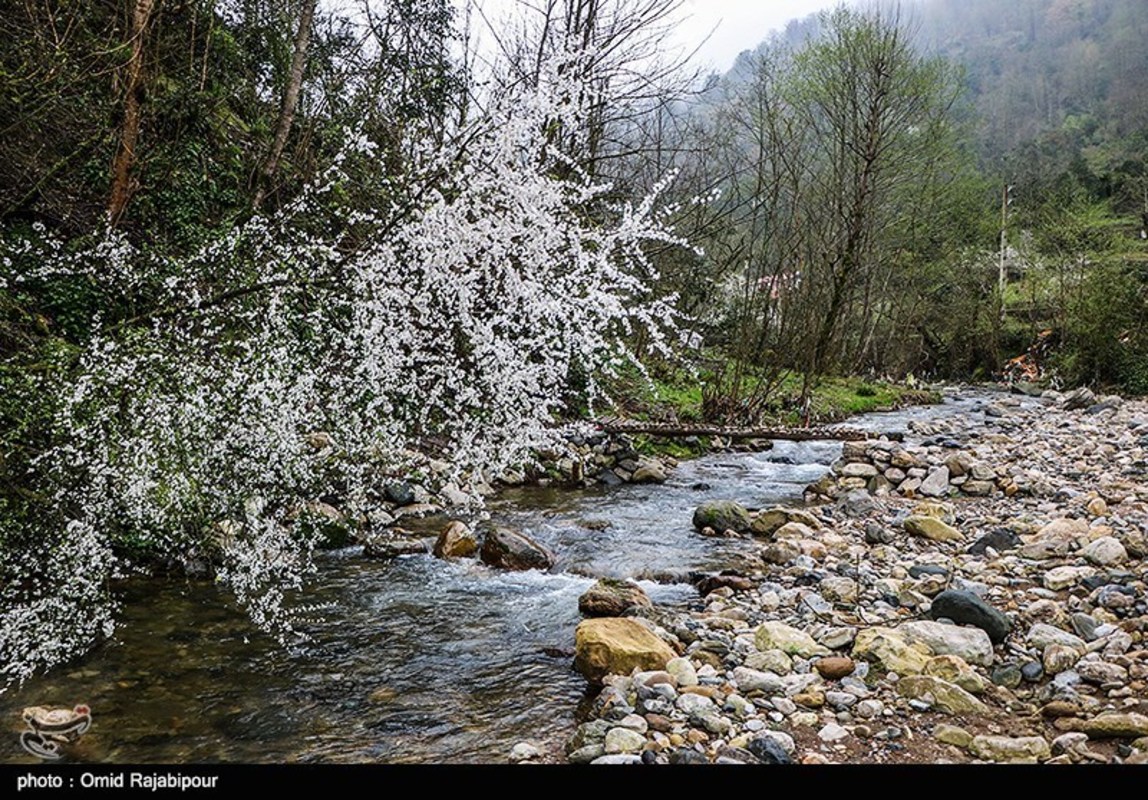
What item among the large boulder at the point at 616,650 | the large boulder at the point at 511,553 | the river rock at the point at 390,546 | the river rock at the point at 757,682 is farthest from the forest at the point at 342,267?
the river rock at the point at 757,682

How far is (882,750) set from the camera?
2.65 meters

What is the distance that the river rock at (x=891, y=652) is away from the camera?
10.5ft

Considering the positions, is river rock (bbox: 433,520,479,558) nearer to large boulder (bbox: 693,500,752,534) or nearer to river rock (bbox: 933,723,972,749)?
large boulder (bbox: 693,500,752,534)

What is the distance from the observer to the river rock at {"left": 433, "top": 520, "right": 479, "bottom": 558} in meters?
5.64

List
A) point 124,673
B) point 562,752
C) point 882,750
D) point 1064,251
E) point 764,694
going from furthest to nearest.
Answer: point 1064,251, point 124,673, point 764,694, point 562,752, point 882,750

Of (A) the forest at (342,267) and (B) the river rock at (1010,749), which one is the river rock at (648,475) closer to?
(A) the forest at (342,267)

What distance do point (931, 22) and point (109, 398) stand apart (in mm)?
96468

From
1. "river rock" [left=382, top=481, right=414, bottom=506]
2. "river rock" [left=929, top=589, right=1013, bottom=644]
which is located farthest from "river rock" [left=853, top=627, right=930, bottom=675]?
"river rock" [left=382, top=481, right=414, bottom=506]

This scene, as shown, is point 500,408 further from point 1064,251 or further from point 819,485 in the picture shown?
point 1064,251

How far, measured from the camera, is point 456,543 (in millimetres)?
5672

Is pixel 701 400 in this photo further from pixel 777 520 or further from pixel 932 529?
pixel 932 529

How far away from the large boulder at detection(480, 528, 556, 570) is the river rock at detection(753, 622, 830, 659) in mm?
2175

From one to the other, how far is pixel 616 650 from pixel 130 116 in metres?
4.71
